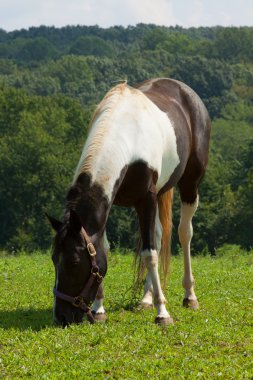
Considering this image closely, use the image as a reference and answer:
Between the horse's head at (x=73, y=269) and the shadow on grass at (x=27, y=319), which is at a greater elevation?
the horse's head at (x=73, y=269)

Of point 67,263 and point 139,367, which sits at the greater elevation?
point 67,263

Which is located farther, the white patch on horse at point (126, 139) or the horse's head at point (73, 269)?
the white patch on horse at point (126, 139)

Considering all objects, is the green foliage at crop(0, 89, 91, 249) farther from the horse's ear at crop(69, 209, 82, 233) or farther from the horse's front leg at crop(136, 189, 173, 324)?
the horse's ear at crop(69, 209, 82, 233)

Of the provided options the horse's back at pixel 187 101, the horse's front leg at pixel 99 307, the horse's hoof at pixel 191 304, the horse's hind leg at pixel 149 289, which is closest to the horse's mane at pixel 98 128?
the horse's back at pixel 187 101

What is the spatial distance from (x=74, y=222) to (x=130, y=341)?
124cm

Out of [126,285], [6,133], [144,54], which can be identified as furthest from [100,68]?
[126,285]

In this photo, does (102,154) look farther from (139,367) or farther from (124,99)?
(139,367)

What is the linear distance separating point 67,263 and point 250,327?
6.86 feet

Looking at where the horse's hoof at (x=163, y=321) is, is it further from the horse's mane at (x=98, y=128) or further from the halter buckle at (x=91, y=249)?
the horse's mane at (x=98, y=128)

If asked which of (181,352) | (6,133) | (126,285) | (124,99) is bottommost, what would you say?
(6,133)

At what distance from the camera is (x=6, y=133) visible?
8562cm

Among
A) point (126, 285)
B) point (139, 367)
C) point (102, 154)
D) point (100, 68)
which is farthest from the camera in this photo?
point (100, 68)

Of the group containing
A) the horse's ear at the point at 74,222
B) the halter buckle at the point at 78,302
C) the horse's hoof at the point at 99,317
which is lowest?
the horse's hoof at the point at 99,317

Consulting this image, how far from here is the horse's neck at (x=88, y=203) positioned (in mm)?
8164
